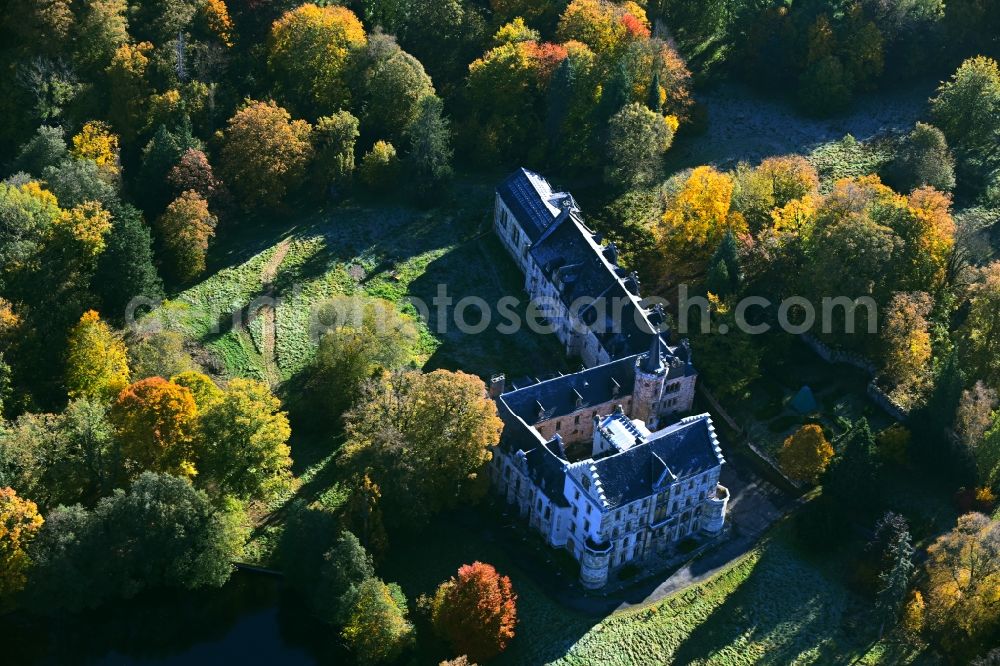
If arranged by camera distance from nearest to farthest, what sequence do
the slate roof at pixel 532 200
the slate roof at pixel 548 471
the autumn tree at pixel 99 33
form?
the slate roof at pixel 548 471
the slate roof at pixel 532 200
the autumn tree at pixel 99 33

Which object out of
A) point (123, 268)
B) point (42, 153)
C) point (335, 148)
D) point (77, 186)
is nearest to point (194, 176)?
point (77, 186)

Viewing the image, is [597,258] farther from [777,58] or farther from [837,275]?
[777,58]

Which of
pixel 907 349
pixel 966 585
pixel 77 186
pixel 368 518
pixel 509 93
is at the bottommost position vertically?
pixel 368 518

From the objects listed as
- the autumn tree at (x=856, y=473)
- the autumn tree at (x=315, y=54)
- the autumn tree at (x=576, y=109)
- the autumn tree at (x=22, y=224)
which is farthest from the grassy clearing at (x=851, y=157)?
the autumn tree at (x=22, y=224)

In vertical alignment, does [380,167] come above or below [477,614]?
above

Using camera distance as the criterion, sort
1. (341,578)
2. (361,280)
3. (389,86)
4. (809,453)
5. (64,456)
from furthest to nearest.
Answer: (389,86)
(361,280)
(809,453)
(64,456)
(341,578)

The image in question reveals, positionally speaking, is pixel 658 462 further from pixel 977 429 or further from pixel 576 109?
pixel 576 109

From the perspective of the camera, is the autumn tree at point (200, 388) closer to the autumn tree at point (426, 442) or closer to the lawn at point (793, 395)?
the autumn tree at point (426, 442)
